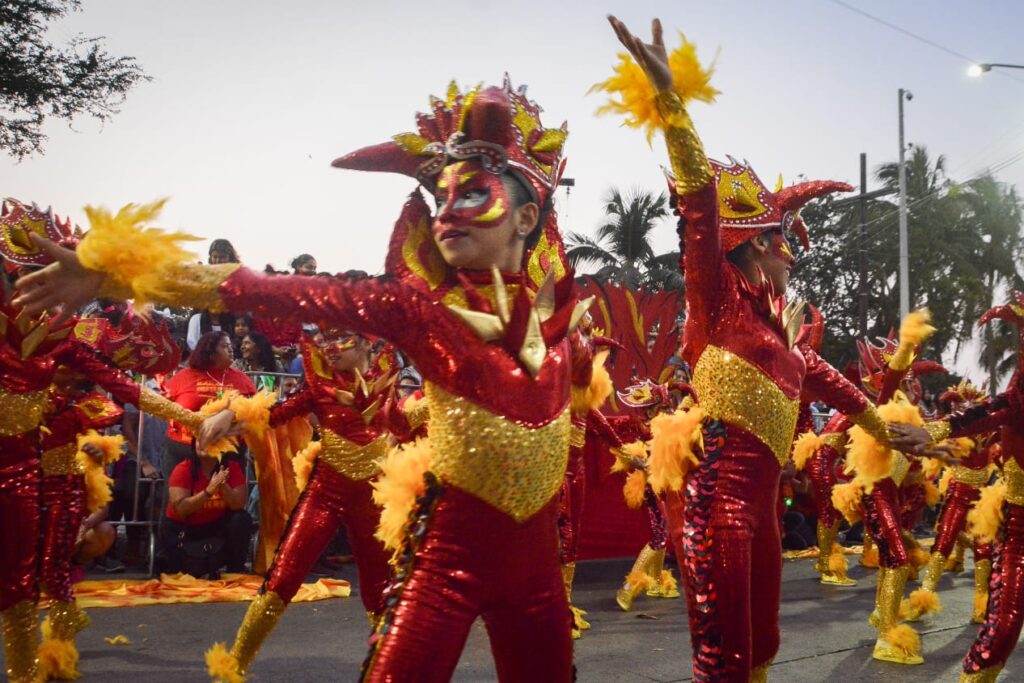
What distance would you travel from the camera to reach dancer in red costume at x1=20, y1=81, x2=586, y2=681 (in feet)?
7.05

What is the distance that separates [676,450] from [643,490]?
148 inches

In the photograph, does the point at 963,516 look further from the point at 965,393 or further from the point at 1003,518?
the point at 1003,518

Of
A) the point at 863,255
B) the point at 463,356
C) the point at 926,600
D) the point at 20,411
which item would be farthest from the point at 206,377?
the point at 863,255

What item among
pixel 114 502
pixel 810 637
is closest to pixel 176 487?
pixel 114 502

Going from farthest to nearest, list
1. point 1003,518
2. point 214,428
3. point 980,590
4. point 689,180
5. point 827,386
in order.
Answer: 1. point 980,590
2. point 1003,518
3. point 214,428
4. point 827,386
5. point 689,180

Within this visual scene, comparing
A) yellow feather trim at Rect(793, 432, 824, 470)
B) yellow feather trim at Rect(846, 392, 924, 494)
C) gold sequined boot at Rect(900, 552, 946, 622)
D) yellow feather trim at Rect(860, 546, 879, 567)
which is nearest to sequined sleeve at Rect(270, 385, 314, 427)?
yellow feather trim at Rect(846, 392, 924, 494)

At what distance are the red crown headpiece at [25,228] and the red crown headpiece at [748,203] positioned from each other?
9.96ft

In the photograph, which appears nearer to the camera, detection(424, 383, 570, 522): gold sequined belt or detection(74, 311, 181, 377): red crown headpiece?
detection(424, 383, 570, 522): gold sequined belt

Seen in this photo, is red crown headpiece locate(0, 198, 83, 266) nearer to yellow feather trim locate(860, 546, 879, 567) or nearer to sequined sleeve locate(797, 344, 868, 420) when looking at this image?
sequined sleeve locate(797, 344, 868, 420)

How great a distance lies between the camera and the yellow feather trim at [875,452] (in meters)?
4.49

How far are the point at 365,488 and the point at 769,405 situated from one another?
2116 mm

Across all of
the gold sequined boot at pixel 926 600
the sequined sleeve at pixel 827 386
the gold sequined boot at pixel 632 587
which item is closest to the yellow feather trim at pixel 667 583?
the gold sequined boot at pixel 632 587

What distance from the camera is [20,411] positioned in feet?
13.7

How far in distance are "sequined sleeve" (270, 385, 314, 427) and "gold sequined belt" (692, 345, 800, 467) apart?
92.4 inches
